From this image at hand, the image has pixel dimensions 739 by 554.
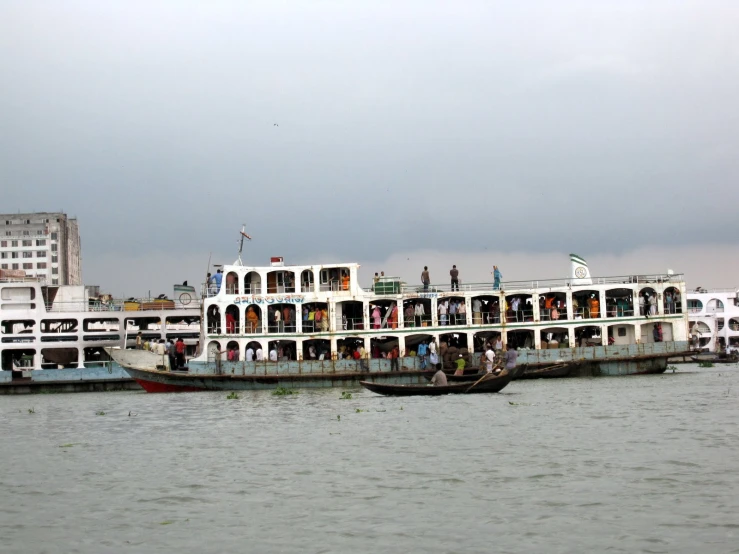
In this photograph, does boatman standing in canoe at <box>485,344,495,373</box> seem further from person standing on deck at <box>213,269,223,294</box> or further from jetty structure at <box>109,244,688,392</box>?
person standing on deck at <box>213,269,223,294</box>

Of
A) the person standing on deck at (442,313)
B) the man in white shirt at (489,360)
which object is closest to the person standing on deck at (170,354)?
the person standing on deck at (442,313)

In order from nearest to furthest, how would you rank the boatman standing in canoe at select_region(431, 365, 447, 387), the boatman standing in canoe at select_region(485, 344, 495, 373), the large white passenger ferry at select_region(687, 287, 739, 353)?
the boatman standing in canoe at select_region(431, 365, 447, 387), the boatman standing in canoe at select_region(485, 344, 495, 373), the large white passenger ferry at select_region(687, 287, 739, 353)

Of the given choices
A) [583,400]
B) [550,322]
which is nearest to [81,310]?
[550,322]

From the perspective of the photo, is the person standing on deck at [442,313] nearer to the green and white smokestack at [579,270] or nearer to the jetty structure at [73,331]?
the green and white smokestack at [579,270]

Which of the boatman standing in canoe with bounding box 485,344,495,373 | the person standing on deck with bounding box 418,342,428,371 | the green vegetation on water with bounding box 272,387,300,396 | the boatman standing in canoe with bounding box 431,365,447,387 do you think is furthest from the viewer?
the person standing on deck with bounding box 418,342,428,371

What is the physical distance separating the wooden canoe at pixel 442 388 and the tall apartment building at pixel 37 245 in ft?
299

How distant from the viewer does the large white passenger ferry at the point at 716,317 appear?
7969 centimetres

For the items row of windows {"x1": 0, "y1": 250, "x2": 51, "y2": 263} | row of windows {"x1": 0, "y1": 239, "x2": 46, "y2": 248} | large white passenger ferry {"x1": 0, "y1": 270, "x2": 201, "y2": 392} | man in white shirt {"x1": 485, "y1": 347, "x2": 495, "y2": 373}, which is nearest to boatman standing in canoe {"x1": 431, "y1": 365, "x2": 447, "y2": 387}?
man in white shirt {"x1": 485, "y1": 347, "x2": 495, "y2": 373}

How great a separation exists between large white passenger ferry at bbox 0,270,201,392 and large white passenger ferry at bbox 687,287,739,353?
4746cm

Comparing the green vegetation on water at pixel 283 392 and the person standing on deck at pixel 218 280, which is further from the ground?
the person standing on deck at pixel 218 280

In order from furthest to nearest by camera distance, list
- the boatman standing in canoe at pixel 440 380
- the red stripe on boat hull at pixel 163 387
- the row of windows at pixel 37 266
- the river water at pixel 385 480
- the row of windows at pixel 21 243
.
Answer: the row of windows at pixel 21 243
the row of windows at pixel 37 266
the red stripe on boat hull at pixel 163 387
the boatman standing in canoe at pixel 440 380
the river water at pixel 385 480

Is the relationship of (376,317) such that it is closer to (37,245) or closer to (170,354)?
(170,354)

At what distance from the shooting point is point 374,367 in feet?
129

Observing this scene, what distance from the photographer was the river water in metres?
11.9
